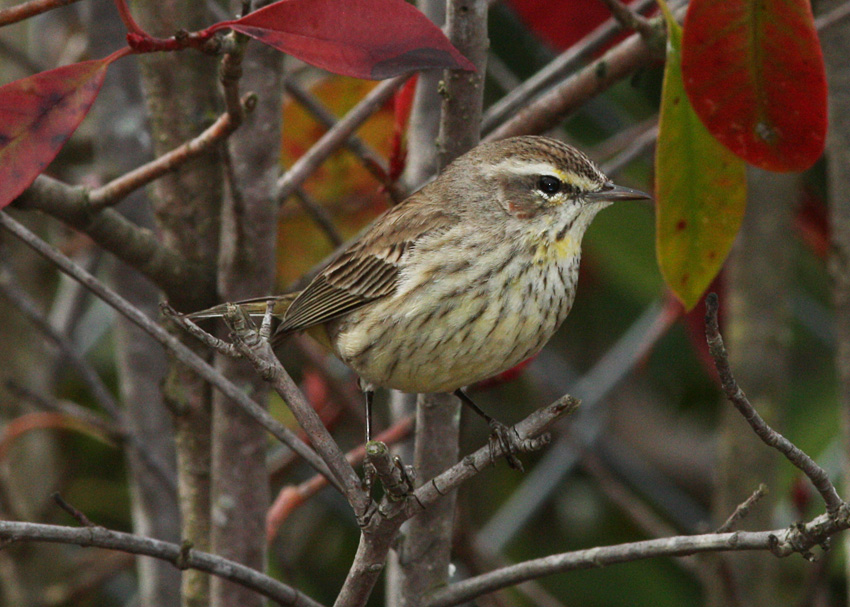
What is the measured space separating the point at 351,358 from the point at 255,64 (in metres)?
0.71

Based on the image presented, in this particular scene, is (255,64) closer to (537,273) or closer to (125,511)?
(537,273)

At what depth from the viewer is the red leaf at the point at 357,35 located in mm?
1610

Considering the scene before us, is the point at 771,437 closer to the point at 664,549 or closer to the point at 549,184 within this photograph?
the point at 664,549

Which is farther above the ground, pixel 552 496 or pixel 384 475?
pixel 552 496

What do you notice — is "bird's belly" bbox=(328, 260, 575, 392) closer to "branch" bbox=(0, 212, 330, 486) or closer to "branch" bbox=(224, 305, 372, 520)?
"branch" bbox=(0, 212, 330, 486)

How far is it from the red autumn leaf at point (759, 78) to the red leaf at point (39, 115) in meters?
1.01

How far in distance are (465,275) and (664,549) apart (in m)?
0.91

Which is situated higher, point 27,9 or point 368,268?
point 368,268

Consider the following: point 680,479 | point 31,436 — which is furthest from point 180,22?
point 680,479

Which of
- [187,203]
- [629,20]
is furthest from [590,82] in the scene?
[187,203]

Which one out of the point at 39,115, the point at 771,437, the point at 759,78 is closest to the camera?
the point at 771,437

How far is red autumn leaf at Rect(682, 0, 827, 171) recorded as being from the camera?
184 cm

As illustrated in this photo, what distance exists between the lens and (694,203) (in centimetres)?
215

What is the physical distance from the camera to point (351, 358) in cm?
254
